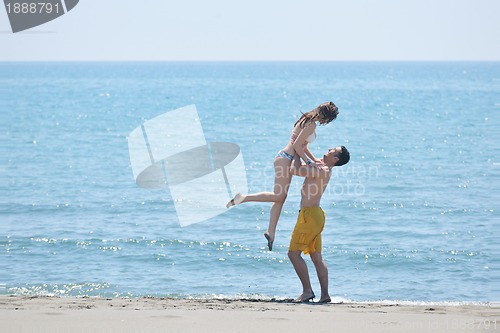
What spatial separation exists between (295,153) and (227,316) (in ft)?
7.86

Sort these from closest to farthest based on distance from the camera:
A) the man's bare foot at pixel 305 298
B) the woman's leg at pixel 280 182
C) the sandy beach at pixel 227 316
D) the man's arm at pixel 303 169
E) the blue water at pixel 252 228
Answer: the sandy beach at pixel 227 316 < the man's arm at pixel 303 169 < the man's bare foot at pixel 305 298 < the woman's leg at pixel 280 182 < the blue water at pixel 252 228

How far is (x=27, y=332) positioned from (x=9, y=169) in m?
18.8

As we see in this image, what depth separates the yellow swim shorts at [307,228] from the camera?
973 centimetres

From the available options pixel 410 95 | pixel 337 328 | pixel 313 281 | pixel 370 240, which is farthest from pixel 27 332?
pixel 410 95

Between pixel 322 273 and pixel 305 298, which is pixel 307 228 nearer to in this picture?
pixel 322 273

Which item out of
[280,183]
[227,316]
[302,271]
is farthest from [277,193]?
[227,316]

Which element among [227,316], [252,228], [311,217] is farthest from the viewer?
[252,228]

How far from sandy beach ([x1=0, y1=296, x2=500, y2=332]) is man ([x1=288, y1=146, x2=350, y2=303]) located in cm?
47

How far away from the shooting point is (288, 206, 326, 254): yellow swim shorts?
31.9ft

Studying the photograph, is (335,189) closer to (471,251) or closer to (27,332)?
(471,251)

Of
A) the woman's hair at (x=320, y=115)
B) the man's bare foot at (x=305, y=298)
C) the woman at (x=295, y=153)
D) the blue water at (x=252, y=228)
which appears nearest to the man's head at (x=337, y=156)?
the woman at (x=295, y=153)

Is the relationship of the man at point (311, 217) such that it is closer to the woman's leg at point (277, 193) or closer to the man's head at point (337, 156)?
the man's head at point (337, 156)

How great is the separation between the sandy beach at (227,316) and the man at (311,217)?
0.47 metres

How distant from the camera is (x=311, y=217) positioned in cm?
973
